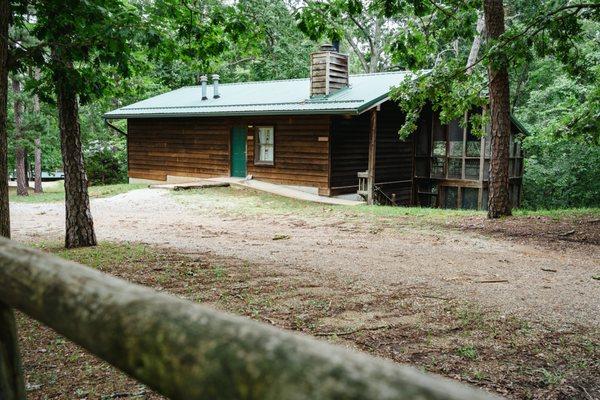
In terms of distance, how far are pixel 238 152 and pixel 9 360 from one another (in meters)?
21.7

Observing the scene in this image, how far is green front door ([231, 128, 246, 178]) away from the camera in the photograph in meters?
23.1

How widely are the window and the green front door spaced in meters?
0.70

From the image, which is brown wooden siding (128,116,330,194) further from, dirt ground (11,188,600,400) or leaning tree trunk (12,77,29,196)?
dirt ground (11,188,600,400)

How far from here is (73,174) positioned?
29.5 feet

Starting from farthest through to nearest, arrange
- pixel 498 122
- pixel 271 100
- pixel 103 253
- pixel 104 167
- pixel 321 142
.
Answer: pixel 104 167 → pixel 271 100 → pixel 321 142 → pixel 498 122 → pixel 103 253

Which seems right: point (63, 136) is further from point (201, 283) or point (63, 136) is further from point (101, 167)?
point (101, 167)

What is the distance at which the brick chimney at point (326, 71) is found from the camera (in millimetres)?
21344

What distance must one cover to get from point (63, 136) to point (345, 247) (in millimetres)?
5132

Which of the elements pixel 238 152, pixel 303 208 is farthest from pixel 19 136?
pixel 303 208

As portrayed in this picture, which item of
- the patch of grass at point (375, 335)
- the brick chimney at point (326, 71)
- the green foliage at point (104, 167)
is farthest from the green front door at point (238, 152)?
the patch of grass at point (375, 335)

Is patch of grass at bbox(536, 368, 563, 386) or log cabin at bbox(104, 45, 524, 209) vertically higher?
log cabin at bbox(104, 45, 524, 209)

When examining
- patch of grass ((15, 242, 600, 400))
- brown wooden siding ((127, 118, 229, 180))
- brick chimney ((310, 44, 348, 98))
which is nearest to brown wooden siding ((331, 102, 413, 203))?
brick chimney ((310, 44, 348, 98))

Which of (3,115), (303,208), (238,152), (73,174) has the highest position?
(3,115)

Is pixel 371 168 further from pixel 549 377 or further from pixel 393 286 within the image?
pixel 549 377
